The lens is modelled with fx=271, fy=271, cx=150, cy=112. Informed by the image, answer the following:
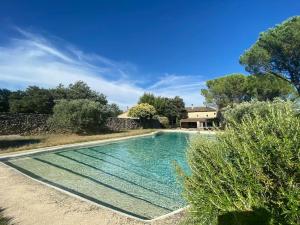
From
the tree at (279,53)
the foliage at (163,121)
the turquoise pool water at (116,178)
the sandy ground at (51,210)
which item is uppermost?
the tree at (279,53)

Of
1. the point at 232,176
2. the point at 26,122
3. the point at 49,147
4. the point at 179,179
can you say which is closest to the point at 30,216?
the point at 179,179

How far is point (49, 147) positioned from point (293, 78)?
19.9 meters

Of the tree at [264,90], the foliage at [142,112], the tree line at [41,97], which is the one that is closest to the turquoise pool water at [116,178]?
the tree line at [41,97]

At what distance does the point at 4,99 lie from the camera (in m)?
38.2

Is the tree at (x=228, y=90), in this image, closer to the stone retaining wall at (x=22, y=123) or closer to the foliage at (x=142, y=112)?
the foliage at (x=142, y=112)

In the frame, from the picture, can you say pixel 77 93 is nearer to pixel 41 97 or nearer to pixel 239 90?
pixel 41 97

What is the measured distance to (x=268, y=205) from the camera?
8.73 feet

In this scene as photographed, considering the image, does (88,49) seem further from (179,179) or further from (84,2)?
(179,179)

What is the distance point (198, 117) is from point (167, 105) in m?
6.54

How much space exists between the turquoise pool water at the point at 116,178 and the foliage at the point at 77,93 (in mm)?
24224

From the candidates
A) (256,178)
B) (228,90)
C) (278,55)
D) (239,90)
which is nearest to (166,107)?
(228,90)

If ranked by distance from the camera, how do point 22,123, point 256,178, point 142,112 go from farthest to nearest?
1. point 142,112
2. point 22,123
3. point 256,178

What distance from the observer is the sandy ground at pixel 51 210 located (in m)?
4.78

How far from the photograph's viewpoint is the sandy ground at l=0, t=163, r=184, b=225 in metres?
4.78
